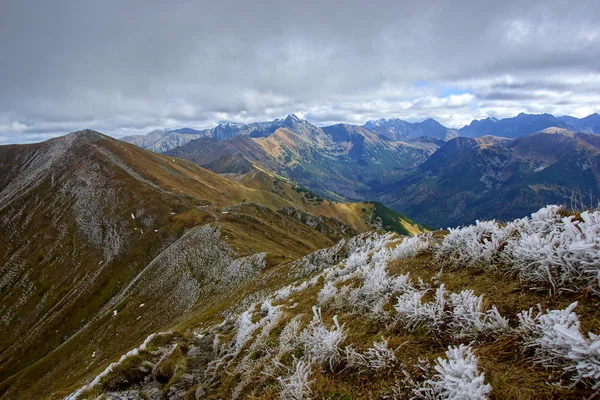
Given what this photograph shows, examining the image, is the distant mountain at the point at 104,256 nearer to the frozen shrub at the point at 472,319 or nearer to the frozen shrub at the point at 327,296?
the frozen shrub at the point at 327,296

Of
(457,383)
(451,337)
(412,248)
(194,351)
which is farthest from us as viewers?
(194,351)

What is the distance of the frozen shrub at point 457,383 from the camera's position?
3664 mm

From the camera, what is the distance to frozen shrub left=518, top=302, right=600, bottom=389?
3.34 meters

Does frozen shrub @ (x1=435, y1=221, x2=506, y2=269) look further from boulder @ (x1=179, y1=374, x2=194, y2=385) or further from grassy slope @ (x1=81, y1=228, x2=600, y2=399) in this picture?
boulder @ (x1=179, y1=374, x2=194, y2=385)

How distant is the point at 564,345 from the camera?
3779mm

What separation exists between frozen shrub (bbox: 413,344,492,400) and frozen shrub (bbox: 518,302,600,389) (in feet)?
2.97

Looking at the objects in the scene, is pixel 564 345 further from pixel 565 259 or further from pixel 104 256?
pixel 104 256

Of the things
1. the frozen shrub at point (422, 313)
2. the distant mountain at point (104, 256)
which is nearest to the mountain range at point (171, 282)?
the frozen shrub at point (422, 313)

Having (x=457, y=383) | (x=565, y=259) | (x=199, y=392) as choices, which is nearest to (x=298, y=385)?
(x=457, y=383)

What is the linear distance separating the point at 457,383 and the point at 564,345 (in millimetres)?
1415

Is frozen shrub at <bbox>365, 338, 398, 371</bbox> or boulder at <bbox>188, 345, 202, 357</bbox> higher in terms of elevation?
frozen shrub at <bbox>365, 338, 398, 371</bbox>

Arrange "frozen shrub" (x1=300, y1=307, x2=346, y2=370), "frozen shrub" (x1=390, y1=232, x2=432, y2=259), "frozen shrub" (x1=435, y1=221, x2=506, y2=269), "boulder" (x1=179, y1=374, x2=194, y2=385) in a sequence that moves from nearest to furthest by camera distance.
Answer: "frozen shrub" (x1=300, y1=307, x2=346, y2=370)
"frozen shrub" (x1=435, y1=221, x2=506, y2=269)
"boulder" (x1=179, y1=374, x2=194, y2=385)
"frozen shrub" (x1=390, y1=232, x2=432, y2=259)

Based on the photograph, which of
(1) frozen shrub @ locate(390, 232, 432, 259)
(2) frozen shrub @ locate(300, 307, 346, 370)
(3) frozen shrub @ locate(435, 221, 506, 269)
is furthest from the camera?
(1) frozen shrub @ locate(390, 232, 432, 259)

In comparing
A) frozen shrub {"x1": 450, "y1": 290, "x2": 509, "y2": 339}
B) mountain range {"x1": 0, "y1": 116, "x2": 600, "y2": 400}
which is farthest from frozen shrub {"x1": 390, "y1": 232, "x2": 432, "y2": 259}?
frozen shrub {"x1": 450, "y1": 290, "x2": 509, "y2": 339}
